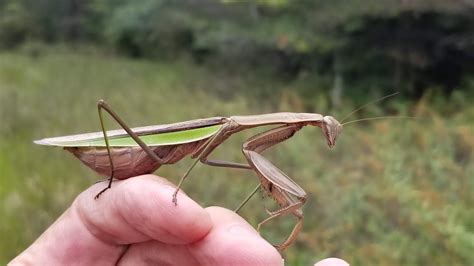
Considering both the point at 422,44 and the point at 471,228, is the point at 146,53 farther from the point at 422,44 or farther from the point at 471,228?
the point at 471,228

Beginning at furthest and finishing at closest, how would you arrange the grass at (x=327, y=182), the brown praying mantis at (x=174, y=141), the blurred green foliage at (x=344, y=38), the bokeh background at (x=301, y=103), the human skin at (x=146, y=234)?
the blurred green foliage at (x=344, y=38), the bokeh background at (x=301, y=103), the grass at (x=327, y=182), the brown praying mantis at (x=174, y=141), the human skin at (x=146, y=234)

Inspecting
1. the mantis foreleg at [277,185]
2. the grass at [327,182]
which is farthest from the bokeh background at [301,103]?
the mantis foreleg at [277,185]

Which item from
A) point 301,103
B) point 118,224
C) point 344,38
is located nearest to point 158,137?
point 118,224

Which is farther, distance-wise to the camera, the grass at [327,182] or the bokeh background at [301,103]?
the bokeh background at [301,103]

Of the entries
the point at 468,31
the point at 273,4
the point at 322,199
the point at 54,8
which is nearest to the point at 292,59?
the point at 273,4

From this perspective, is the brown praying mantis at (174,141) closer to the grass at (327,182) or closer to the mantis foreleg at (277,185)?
the mantis foreleg at (277,185)

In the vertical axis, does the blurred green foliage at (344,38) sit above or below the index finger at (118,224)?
below
